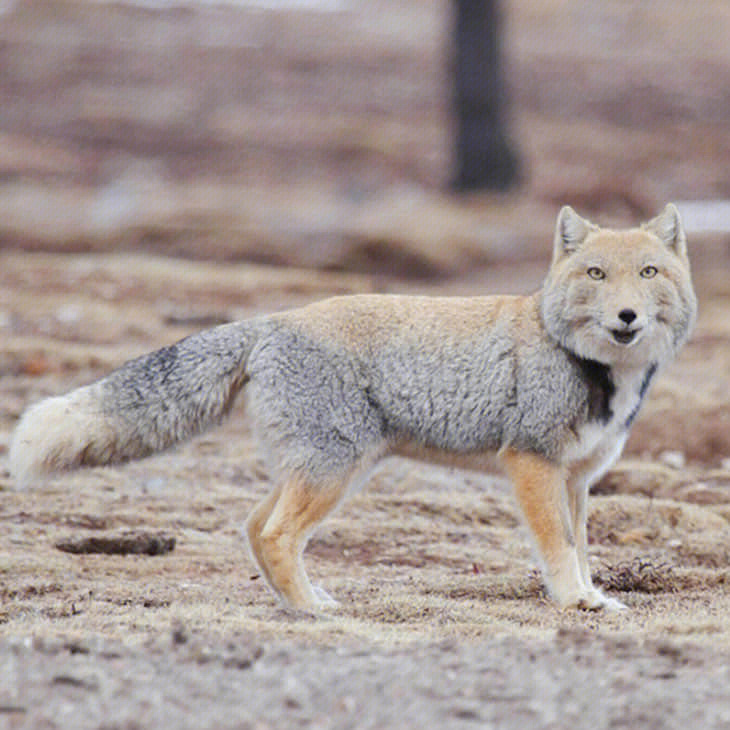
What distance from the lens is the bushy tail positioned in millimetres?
6441

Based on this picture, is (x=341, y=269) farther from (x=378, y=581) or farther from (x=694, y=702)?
(x=694, y=702)

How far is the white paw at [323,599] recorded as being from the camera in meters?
6.41

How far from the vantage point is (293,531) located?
21.7 ft

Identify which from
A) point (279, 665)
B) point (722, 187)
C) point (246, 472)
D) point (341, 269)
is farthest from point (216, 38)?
point (279, 665)

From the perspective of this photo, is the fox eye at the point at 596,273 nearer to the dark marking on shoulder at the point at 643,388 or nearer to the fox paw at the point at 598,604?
the dark marking on shoulder at the point at 643,388

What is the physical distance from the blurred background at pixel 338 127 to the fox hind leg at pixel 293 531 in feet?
32.4

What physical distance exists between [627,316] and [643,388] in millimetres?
540

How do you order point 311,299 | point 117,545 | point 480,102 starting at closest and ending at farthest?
point 117,545 → point 311,299 → point 480,102

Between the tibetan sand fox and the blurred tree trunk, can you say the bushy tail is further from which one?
the blurred tree trunk

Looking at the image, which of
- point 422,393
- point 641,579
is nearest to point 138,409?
point 422,393

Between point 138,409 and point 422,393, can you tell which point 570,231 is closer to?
point 422,393

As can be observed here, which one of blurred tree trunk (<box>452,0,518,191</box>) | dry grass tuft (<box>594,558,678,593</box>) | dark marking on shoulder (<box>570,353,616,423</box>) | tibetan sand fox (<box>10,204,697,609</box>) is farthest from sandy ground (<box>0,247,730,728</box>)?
blurred tree trunk (<box>452,0,518,191</box>)

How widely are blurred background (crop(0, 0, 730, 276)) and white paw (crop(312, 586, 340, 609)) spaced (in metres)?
9.95

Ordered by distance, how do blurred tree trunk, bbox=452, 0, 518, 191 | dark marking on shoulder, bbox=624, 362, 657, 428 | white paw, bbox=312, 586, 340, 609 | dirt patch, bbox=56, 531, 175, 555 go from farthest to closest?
blurred tree trunk, bbox=452, 0, 518, 191
dirt patch, bbox=56, 531, 175, 555
dark marking on shoulder, bbox=624, 362, 657, 428
white paw, bbox=312, 586, 340, 609
